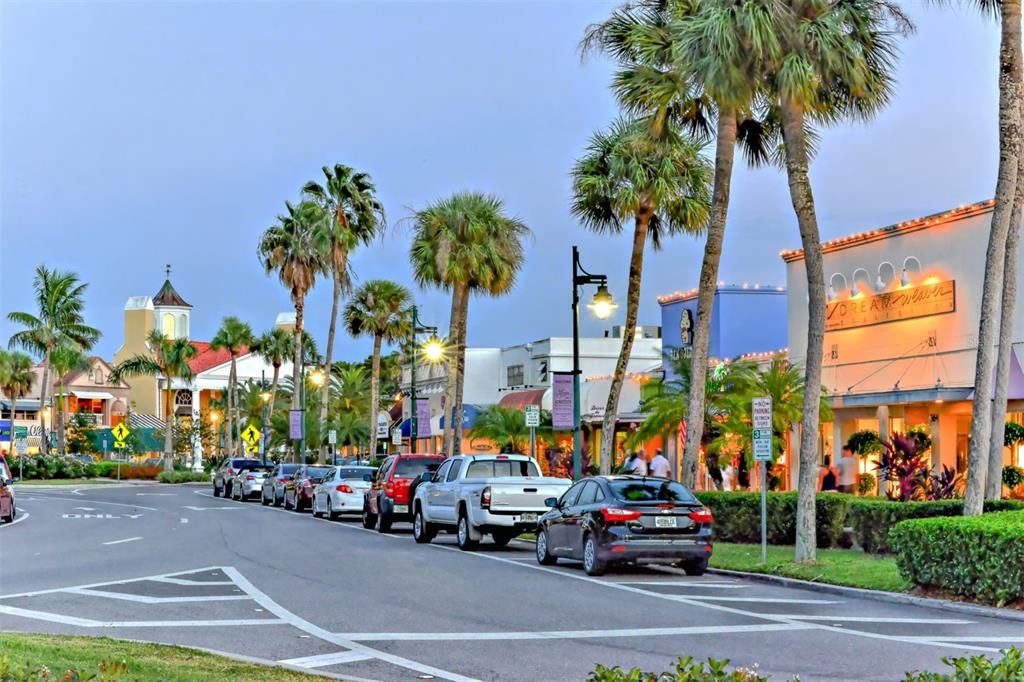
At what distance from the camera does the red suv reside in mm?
32000

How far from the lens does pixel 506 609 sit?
52.4 ft

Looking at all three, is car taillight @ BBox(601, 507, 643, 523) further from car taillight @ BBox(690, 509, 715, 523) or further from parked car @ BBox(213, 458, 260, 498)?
parked car @ BBox(213, 458, 260, 498)

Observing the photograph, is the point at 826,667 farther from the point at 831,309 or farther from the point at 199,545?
the point at 831,309

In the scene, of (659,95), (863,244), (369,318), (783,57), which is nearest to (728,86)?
(783,57)

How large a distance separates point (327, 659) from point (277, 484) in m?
36.6

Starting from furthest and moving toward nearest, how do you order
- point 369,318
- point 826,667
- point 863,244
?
point 369,318 < point 863,244 < point 826,667

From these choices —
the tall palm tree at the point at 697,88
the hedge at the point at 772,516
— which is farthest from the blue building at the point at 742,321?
the hedge at the point at 772,516

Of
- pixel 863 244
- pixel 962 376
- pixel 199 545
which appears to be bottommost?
pixel 199 545

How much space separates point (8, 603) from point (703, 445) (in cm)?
2365

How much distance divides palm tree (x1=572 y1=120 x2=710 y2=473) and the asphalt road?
32.1 feet

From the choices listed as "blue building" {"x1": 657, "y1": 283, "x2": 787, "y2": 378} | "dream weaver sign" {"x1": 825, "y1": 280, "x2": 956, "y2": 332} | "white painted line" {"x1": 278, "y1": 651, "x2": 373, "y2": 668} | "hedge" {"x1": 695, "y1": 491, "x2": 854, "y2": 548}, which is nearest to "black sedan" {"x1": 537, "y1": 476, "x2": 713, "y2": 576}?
"hedge" {"x1": 695, "y1": 491, "x2": 854, "y2": 548}

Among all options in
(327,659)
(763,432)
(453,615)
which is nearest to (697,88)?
(763,432)

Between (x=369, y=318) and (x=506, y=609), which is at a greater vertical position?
(x=369, y=318)

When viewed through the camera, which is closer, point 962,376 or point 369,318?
point 962,376
